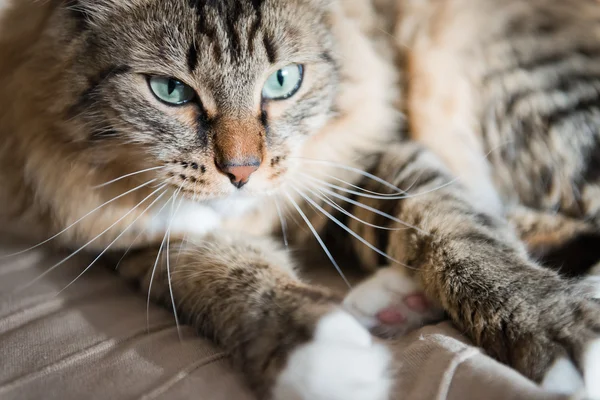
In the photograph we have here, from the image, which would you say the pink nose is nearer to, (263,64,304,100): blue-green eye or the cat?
the cat

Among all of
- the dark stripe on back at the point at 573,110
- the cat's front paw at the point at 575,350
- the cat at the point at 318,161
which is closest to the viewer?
the cat's front paw at the point at 575,350

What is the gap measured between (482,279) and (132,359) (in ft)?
1.73

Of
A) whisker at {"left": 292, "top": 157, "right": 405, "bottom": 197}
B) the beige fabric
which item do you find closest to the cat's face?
whisker at {"left": 292, "top": 157, "right": 405, "bottom": 197}

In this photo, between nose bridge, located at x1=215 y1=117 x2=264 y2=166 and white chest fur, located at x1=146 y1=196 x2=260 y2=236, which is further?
white chest fur, located at x1=146 y1=196 x2=260 y2=236

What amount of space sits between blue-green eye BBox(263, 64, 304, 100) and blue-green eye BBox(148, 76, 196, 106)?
0.13 metres

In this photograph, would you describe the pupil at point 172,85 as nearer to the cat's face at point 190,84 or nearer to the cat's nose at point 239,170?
the cat's face at point 190,84

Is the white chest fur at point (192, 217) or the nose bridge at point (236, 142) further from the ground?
the nose bridge at point (236, 142)

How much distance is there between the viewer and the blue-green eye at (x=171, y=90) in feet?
2.81

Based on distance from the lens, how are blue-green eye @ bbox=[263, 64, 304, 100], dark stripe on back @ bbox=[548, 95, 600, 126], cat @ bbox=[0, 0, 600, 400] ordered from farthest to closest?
dark stripe on back @ bbox=[548, 95, 600, 126] → blue-green eye @ bbox=[263, 64, 304, 100] → cat @ bbox=[0, 0, 600, 400]

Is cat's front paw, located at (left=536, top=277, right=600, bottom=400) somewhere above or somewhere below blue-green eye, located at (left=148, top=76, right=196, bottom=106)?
below

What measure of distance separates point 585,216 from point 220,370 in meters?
0.77

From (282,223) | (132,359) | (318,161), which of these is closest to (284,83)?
(318,161)

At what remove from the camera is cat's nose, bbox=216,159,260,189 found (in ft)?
2.74

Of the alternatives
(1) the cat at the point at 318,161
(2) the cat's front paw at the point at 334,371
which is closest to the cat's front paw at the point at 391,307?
(1) the cat at the point at 318,161
